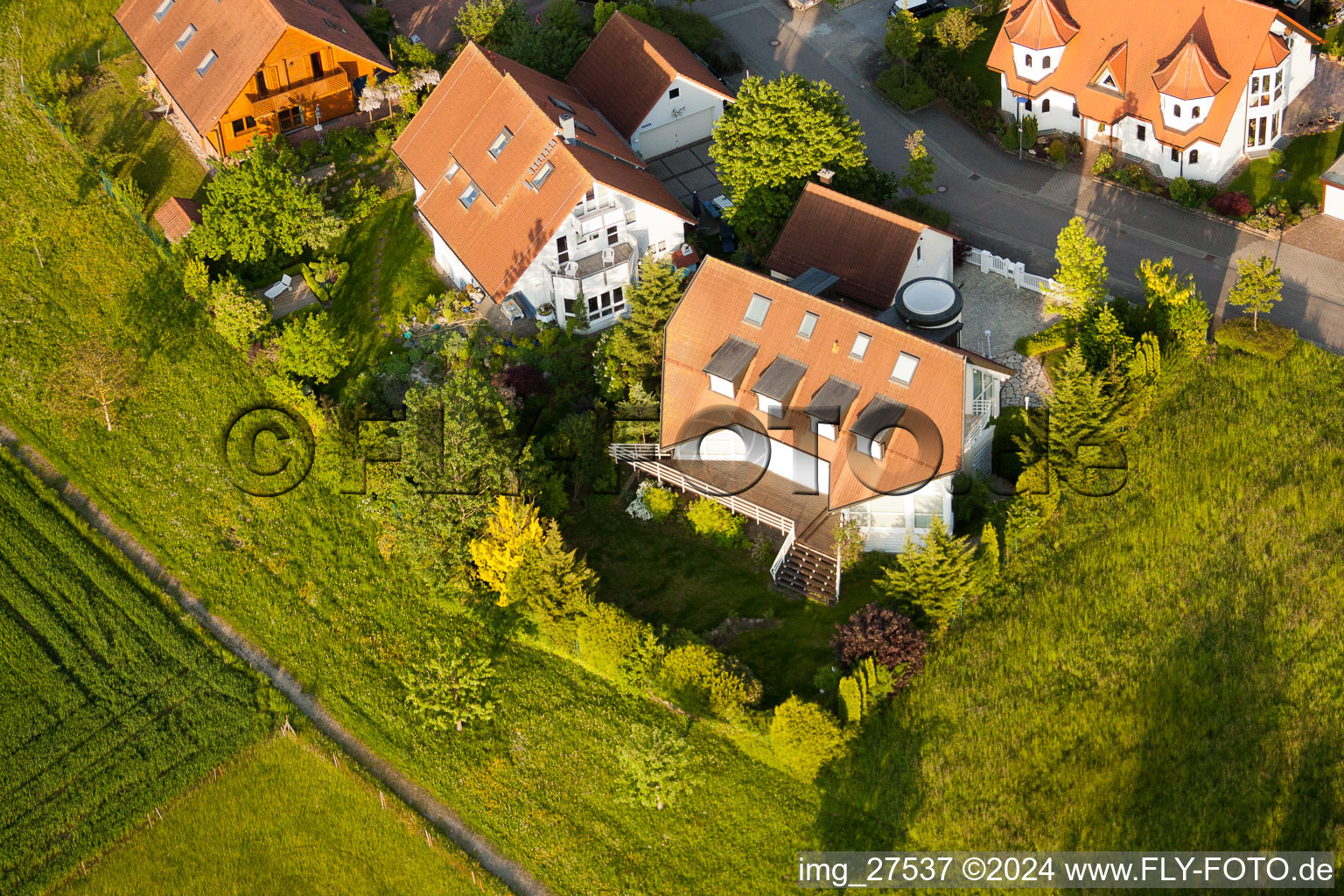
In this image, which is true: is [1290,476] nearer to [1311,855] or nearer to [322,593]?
[1311,855]

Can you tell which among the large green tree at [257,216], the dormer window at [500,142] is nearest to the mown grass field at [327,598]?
the large green tree at [257,216]

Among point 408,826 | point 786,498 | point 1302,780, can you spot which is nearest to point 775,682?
point 786,498

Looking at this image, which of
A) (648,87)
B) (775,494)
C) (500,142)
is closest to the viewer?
(775,494)

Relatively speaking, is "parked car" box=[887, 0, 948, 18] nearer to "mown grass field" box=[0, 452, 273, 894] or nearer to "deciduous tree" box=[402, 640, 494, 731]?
"deciduous tree" box=[402, 640, 494, 731]

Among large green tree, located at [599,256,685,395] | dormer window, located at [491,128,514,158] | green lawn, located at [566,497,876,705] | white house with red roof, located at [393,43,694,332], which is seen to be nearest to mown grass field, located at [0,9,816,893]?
green lawn, located at [566,497,876,705]

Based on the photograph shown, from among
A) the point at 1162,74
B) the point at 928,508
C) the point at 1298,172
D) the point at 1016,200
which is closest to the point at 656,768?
the point at 928,508

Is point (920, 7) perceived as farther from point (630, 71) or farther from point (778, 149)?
point (778, 149)
